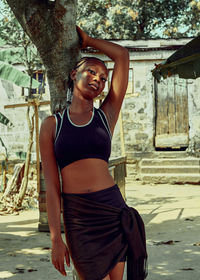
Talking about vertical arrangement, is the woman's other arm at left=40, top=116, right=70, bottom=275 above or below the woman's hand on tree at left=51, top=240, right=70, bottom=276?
above

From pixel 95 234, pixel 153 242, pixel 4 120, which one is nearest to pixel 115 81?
pixel 95 234

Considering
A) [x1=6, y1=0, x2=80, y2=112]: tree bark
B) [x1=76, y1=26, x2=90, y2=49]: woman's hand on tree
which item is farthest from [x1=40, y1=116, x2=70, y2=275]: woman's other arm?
[x1=76, y1=26, x2=90, y2=49]: woman's hand on tree

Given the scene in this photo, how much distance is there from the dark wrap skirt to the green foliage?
18.4 meters

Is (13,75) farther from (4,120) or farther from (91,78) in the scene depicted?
(91,78)

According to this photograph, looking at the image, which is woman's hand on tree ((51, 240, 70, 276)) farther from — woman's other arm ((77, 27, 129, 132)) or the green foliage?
the green foliage

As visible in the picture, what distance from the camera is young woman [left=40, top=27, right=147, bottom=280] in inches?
99.7

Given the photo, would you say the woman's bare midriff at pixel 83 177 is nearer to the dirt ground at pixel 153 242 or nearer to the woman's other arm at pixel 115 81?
the woman's other arm at pixel 115 81

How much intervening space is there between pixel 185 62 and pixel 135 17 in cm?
1579

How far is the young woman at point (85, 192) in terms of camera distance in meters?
2.53

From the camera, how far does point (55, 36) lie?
10.6 ft

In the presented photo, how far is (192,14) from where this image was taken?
21141 mm

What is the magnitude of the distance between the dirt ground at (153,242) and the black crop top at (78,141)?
2814mm

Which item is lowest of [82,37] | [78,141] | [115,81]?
[78,141]

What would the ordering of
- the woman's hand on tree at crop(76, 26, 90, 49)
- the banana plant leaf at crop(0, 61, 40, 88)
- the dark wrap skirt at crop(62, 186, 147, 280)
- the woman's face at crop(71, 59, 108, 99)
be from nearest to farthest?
the dark wrap skirt at crop(62, 186, 147, 280) → the woman's face at crop(71, 59, 108, 99) → the woman's hand on tree at crop(76, 26, 90, 49) → the banana plant leaf at crop(0, 61, 40, 88)
